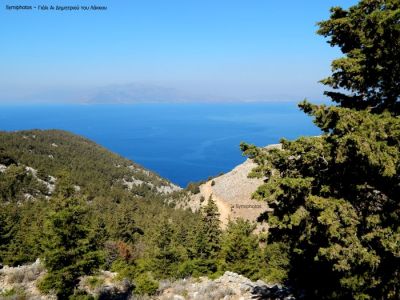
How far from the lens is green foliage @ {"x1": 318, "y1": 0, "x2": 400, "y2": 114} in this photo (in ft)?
34.0

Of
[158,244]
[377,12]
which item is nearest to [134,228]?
[158,244]

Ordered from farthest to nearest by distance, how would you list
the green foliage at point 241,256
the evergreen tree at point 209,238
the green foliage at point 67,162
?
the green foliage at point 67,162 → the evergreen tree at point 209,238 → the green foliage at point 241,256

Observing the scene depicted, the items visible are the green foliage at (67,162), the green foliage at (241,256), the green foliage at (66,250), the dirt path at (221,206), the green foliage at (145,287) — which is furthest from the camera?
the green foliage at (67,162)

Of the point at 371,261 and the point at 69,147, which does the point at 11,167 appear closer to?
the point at 69,147

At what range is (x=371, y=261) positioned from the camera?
33.2 feet

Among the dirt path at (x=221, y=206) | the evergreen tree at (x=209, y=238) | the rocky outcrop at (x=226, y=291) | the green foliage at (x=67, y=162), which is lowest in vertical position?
the rocky outcrop at (x=226, y=291)

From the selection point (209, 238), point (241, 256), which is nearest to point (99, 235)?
point (209, 238)

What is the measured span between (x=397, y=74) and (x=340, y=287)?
23.5ft

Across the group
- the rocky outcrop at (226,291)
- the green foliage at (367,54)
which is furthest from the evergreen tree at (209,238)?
the green foliage at (367,54)

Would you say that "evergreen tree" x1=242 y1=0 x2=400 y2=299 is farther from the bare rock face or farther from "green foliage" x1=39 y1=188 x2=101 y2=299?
the bare rock face

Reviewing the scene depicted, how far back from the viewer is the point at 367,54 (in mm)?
11102

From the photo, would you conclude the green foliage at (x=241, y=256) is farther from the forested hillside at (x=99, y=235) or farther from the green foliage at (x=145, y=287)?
the green foliage at (x=145, y=287)

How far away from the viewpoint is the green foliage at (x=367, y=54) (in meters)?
10.4

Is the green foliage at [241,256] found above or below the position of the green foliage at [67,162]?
below
